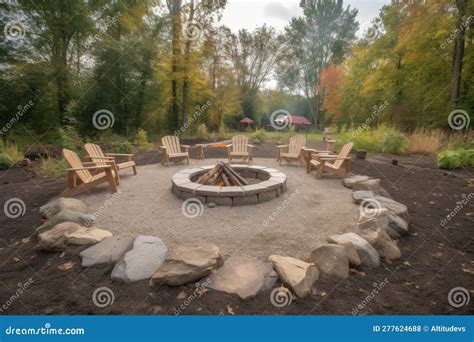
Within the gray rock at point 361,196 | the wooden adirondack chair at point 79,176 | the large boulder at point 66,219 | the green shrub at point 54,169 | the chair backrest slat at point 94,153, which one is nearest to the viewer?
the large boulder at point 66,219

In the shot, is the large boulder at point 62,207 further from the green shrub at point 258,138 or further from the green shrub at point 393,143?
the green shrub at point 258,138

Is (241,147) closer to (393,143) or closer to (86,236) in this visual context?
(86,236)

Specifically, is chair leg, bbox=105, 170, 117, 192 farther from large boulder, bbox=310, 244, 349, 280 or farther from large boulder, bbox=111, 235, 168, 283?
large boulder, bbox=310, 244, 349, 280

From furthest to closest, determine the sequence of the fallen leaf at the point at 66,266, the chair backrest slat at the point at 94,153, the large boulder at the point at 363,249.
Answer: the chair backrest slat at the point at 94,153 < the large boulder at the point at 363,249 < the fallen leaf at the point at 66,266

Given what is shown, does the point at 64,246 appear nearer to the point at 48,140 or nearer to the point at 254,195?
the point at 254,195

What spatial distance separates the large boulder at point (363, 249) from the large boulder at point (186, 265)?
129 centimetres

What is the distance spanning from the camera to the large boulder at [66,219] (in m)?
2.88

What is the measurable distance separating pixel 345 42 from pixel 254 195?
25.5 metres

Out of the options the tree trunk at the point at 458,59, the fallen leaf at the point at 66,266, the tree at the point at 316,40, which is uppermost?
the tree at the point at 316,40

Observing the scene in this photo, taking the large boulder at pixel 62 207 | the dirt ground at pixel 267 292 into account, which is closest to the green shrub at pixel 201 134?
the large boulder at pixel 62 207

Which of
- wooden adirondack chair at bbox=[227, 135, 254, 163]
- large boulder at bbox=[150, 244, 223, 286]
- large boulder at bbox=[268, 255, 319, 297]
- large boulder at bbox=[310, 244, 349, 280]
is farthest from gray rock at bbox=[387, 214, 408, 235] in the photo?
wooden adirondack chair at bbox=[227, 135, 254, 163]

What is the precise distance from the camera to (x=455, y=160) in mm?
6016

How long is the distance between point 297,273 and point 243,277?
463 mm

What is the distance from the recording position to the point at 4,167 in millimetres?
6453
